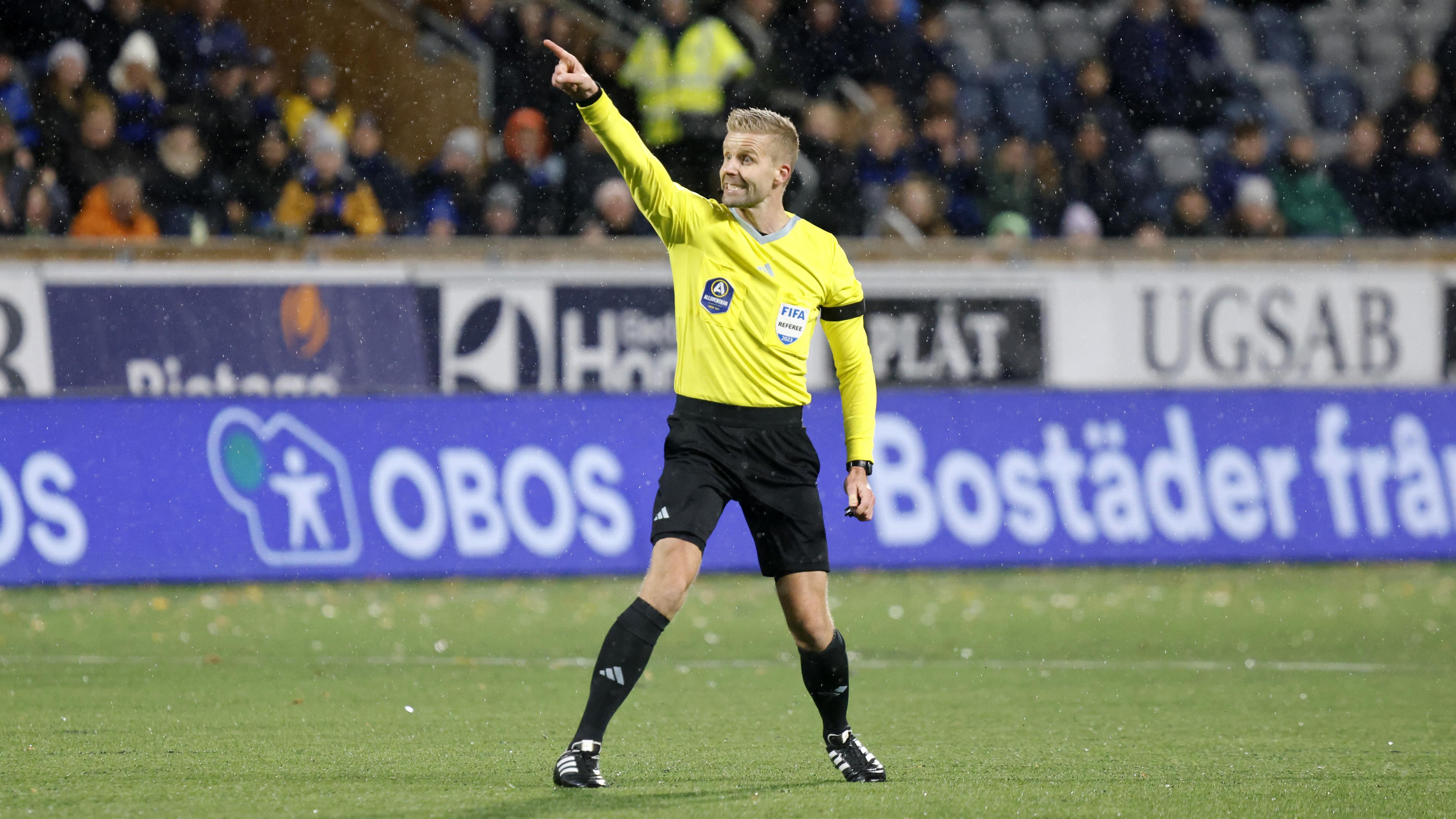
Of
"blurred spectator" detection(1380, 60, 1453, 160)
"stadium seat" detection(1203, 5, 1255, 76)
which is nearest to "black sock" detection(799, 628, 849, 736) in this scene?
"blurred spectator" detection(1380, 60, 1453, 160)

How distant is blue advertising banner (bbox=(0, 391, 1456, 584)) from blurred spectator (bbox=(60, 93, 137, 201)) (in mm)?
2096

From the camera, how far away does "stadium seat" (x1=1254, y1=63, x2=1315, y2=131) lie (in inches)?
774

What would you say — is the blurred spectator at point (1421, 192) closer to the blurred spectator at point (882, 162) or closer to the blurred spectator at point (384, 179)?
the blurred spectator at point (882, 162)

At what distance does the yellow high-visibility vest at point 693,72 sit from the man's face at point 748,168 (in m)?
8.44

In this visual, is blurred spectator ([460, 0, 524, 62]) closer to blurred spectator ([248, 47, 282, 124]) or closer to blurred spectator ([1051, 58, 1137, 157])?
blurred spectator ([248, 47, 282, 124])

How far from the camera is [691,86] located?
1406 cm

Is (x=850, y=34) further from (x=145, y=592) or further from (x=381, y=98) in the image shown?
(x=145, y=592)

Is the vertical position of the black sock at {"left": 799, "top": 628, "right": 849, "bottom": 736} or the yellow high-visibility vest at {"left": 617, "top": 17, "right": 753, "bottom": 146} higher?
the yellow high-visibility vest at {"left": 617, "top": 17, "right": 753, "bottom": 146}

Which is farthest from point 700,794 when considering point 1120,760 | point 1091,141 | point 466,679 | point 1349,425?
point 1091,141

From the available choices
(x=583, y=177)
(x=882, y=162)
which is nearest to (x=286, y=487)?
(x=583, y=177)

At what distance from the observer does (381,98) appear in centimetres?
1602

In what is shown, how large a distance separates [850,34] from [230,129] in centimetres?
509

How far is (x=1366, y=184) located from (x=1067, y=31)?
4543 millimetres

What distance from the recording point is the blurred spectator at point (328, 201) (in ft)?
43.5
